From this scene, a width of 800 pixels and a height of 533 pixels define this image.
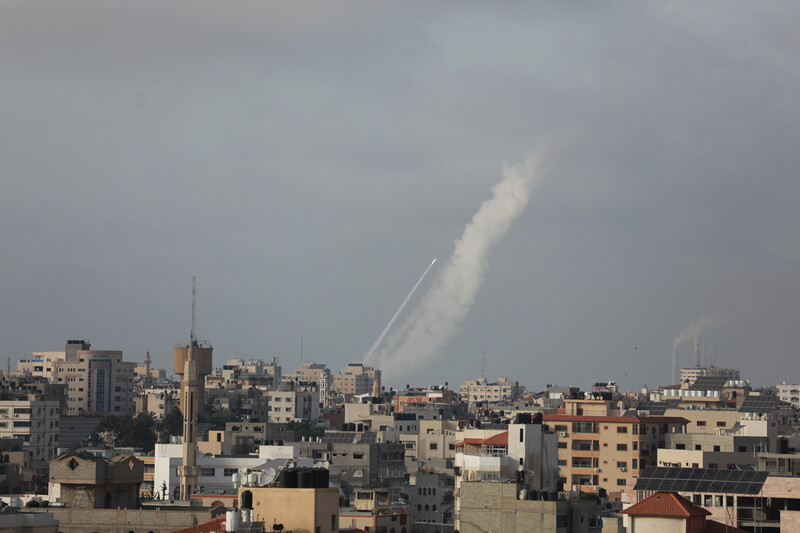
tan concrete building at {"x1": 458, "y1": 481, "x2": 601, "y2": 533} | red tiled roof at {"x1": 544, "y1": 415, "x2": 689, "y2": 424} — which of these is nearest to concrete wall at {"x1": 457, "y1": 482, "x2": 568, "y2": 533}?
tan concrete building at {"x1": 458, "y1": 481, "x2": 601, "y2": 533}

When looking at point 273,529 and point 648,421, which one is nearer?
point 273,529

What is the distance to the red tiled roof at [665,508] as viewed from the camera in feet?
224

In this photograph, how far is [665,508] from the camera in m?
68.7

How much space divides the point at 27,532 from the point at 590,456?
260ft

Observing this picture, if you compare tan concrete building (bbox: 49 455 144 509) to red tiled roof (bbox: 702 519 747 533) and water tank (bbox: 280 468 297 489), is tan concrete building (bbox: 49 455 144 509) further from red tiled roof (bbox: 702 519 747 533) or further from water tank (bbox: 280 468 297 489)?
water tank (bbox: 280 468 297 489)

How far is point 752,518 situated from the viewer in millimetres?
80562

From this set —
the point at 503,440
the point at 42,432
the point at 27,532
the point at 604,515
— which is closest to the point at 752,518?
the point at 604,515

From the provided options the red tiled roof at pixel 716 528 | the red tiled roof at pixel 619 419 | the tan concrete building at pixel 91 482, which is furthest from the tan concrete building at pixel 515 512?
the red tiled roof at pixel 619 419

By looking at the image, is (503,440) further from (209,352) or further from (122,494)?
(209,352)

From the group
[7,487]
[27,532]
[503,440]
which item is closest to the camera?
[27,532]

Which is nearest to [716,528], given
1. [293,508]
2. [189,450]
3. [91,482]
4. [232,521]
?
[293,508]

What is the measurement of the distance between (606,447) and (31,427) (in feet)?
190

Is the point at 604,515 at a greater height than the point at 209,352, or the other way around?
the point at 209,352

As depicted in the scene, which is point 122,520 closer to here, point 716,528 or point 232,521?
point 232,521
